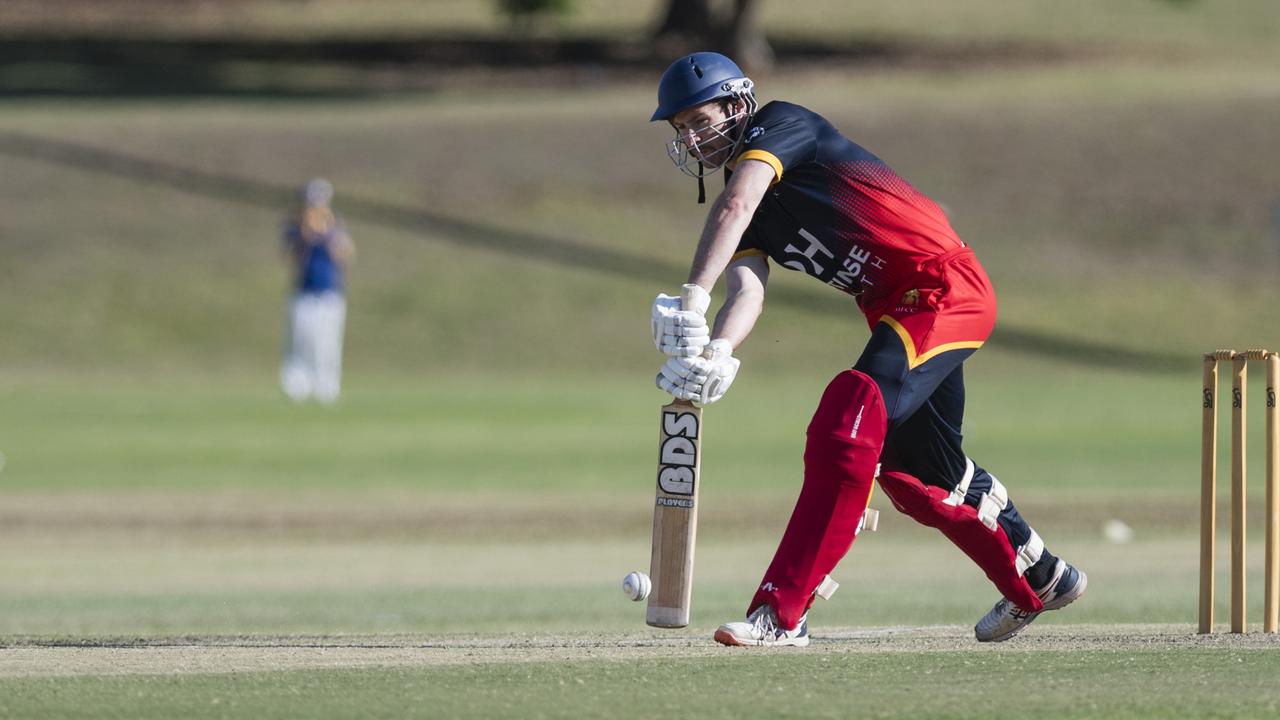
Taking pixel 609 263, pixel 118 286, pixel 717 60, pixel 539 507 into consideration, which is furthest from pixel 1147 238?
pixel 717 60

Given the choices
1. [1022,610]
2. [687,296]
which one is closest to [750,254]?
[687,296]

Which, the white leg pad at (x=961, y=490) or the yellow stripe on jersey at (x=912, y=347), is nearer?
the yellow stripe on jersey at (x=912, y=347)

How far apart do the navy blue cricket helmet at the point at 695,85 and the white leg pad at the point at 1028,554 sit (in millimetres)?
1842

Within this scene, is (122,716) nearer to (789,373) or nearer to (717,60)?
(717,60)

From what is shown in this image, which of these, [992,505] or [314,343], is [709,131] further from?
[314,343]

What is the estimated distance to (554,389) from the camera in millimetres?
27844

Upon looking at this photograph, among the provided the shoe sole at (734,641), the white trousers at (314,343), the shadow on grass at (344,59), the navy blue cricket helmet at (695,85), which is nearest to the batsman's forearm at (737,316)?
the navy blue cricket helmet at (695,85)

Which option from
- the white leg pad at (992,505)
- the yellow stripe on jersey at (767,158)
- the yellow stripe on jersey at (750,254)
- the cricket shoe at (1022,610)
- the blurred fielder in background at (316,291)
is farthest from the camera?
the blurred fielder in background at (316,291)

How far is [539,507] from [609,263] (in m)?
19.1

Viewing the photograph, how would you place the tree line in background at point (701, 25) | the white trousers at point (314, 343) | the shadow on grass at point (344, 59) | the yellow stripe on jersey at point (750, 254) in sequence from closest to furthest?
1. the yellow stripe on jersey at point (750, 254)
2. the white trousers at point (314, 343)
3. the tree line in background at point (701, 25)
4. the shadow on grass at point (344, 59)

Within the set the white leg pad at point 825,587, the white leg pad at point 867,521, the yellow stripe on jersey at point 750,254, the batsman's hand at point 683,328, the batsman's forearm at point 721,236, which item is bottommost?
the white leg pad at point 825,587

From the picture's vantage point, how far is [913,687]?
5906mm

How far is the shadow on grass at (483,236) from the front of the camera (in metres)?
31.1

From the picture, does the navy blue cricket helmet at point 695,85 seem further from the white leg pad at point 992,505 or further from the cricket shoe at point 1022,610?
the cricket shoe at point 1022,610
